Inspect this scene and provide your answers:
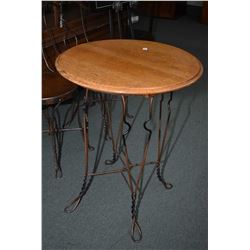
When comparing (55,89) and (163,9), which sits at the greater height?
(163,9)

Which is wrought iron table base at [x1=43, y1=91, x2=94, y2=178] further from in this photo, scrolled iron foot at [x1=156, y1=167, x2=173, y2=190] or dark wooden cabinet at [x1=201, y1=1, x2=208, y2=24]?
dark wooden cabinet at [x1=201, y1=1, x2=208, y2=24]

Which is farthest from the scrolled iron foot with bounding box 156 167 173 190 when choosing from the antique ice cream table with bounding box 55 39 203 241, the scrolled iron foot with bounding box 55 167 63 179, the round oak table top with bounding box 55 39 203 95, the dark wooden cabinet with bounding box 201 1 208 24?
the dark wooden cabinet with bounding box 201 1 208 24

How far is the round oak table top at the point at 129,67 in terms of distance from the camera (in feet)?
4.75

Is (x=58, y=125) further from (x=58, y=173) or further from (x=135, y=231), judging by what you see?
(x=135, y=231)

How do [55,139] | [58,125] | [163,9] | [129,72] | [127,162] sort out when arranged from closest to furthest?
1. [129,72]
2. [127,162]
3. [55,139]
4. [58,125]
5. [163,9]

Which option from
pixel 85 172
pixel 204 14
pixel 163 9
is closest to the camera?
pixel 85 172

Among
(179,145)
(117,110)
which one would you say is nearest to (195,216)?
(179,145)

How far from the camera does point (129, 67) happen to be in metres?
1.64

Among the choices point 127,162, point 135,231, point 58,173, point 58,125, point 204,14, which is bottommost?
point 135,231

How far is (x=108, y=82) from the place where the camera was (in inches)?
57.5

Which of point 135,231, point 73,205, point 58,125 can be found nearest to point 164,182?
point 135,231

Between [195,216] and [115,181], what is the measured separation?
533 mm

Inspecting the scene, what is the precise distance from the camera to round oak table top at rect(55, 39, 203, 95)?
145cm

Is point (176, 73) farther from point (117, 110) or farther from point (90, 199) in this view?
point (117, 110)
